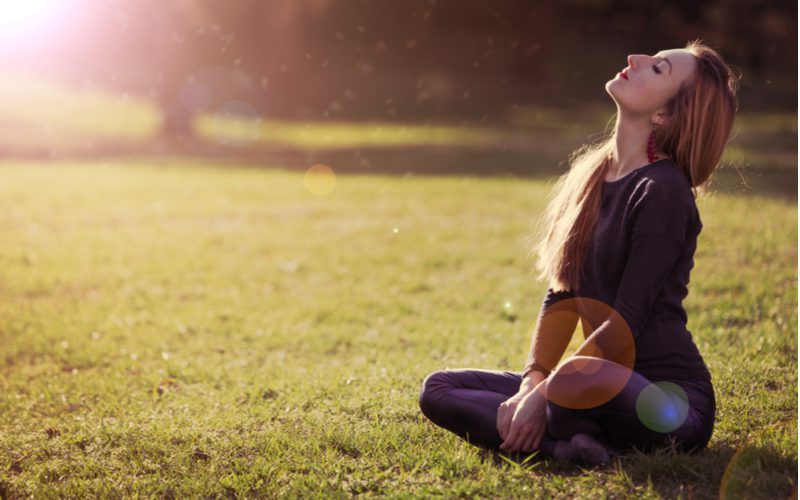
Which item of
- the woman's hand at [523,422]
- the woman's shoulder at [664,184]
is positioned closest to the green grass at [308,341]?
the woman's hand at [523,422]

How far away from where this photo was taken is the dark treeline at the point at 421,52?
1122 inches

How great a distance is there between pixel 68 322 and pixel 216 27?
19963mm

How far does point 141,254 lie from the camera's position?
9.27 metres

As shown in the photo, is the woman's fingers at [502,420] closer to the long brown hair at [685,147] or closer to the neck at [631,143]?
the long brown hair at [685,147]

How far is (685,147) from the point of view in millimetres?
3506

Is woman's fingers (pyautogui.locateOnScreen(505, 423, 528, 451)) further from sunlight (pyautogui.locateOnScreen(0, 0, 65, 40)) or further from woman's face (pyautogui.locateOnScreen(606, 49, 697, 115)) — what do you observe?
sunlight (pyautogui.locateOnScreen(0, 0, 65, 40))

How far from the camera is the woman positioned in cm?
Result: 334

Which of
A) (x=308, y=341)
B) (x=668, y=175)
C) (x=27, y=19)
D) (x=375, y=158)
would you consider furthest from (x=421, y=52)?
(x=668, y=175)

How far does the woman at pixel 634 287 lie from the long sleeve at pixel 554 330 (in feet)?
0.03

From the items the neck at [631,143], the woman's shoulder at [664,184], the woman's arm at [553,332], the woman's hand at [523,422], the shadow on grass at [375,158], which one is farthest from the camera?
the shadow on grass at [375,158]

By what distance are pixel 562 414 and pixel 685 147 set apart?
1.23 meters

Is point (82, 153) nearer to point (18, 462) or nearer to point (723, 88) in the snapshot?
point (18, 462)

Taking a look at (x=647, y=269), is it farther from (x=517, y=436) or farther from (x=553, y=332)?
(x=517, y=436)

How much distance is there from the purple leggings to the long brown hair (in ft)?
1.84
